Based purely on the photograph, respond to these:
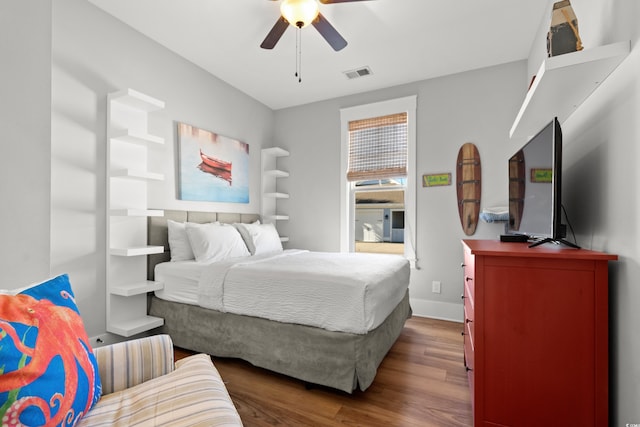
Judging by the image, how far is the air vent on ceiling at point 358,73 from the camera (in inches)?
130

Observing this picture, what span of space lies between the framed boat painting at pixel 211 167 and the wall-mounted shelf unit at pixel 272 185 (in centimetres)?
34

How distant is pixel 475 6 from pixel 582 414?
2.70 m

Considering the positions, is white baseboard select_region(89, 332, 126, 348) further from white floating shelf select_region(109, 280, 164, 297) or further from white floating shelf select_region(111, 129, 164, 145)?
white floating shelf select_region(111, 129, 164, 145)

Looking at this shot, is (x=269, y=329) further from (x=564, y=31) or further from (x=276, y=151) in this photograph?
(x=276, y=151)

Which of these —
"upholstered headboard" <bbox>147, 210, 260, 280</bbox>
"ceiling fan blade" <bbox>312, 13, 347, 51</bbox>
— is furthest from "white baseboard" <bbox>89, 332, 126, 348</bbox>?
"ceiling fan blade" <bbox>312, 13, 347, 51</bbox>

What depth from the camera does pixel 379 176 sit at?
378cm

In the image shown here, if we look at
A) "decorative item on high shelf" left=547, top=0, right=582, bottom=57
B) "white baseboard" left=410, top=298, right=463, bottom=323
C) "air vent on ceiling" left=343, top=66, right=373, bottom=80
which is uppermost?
"air vent on ceiling" left=343, top=66, right=373, bottom=80

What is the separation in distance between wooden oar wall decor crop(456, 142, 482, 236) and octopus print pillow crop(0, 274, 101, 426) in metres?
3.31

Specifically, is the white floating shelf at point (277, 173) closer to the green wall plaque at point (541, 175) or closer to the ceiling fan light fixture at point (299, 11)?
the ceiling fan light fixture at point (299, 11)

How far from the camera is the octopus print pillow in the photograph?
28.5 inches

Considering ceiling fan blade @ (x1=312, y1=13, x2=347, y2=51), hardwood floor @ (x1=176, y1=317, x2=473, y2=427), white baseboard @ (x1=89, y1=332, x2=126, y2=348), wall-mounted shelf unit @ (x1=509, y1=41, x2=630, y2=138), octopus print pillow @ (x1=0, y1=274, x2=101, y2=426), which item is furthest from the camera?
white baseboard @ (x1=89, y1=332, x2=126, y2=348)

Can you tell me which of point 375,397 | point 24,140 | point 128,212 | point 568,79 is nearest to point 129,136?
point 128,212

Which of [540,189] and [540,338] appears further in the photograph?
[540,189]

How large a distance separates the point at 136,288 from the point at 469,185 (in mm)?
3352
